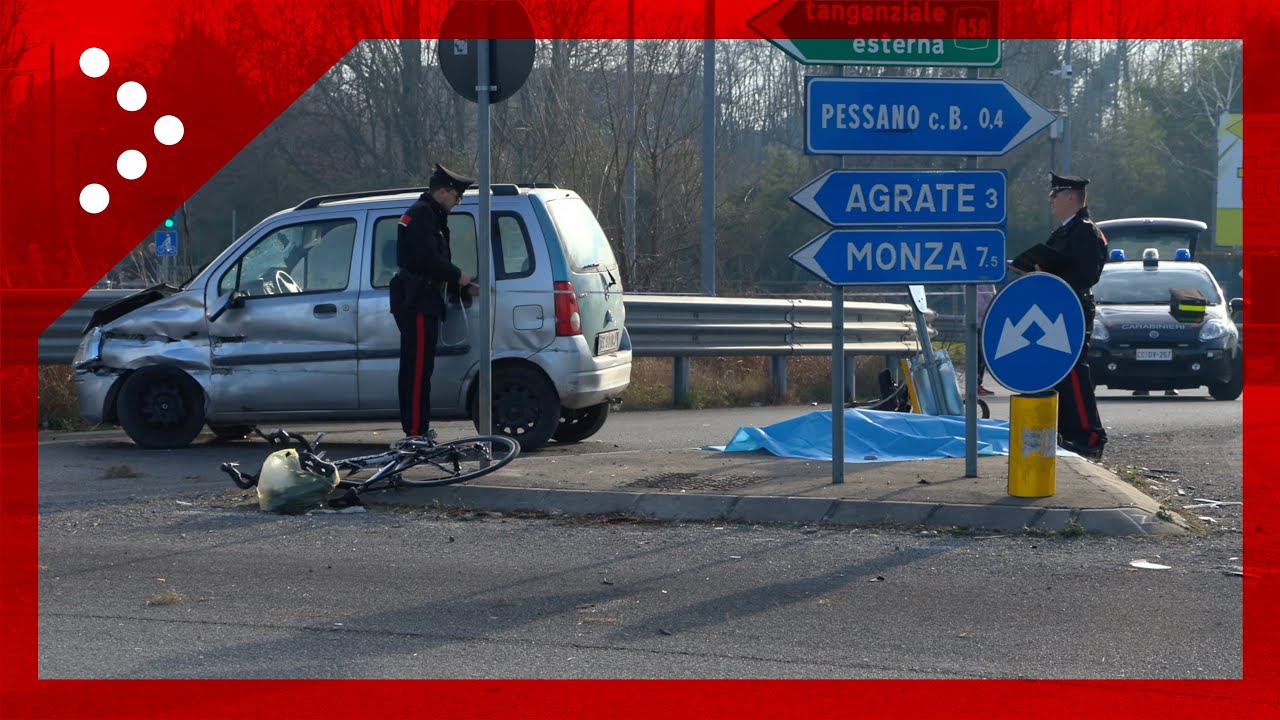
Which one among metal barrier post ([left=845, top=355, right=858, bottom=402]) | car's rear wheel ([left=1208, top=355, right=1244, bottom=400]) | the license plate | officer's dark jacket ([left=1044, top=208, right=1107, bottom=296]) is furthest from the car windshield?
the license plate

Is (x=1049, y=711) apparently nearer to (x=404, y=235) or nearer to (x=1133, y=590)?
(x=1133, y=590)

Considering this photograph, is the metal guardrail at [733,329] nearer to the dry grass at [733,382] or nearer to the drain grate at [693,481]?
the dry grass at [733,382]

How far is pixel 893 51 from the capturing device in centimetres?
817

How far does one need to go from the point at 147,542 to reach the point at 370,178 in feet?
106

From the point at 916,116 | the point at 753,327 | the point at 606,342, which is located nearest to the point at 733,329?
the point at 753,327

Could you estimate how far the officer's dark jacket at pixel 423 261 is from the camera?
361 inches

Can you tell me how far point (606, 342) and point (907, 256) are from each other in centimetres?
290

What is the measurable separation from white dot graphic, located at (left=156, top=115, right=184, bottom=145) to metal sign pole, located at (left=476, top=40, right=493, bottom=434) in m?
18.7

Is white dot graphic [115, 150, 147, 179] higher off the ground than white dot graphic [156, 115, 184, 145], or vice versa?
white dot graphic [156, 115, 184, 145]

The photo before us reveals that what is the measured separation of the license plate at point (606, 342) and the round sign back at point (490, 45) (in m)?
2.23

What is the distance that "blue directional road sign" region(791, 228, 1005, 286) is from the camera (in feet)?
26.9

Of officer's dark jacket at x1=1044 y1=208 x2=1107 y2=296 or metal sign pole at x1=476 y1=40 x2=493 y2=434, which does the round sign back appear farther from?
officer's dark jacket at x1=1044 y1=208 x2=1107 y2=296

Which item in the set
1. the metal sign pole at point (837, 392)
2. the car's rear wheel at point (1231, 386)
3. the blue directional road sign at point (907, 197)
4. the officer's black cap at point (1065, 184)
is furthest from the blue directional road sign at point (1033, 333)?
the car's rear wheel at point (1231, 386)

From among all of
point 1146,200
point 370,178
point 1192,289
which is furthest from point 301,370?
point 1146,200
